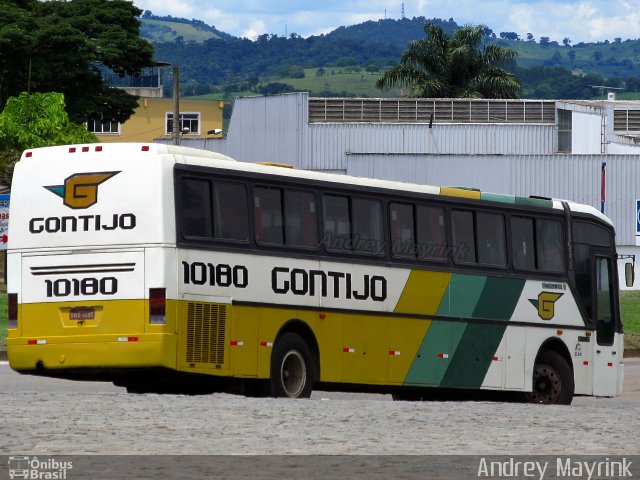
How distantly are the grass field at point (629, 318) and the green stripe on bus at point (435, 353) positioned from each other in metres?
11.7

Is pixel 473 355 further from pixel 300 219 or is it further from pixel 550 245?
pixel 300 219

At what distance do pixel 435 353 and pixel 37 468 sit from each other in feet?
36.8

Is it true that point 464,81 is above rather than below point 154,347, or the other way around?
above

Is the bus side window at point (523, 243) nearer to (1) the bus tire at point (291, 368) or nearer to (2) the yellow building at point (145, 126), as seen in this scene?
(1) the bus tire at point (291, 368)

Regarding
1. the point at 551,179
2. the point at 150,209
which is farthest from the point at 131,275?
the point at 551,179

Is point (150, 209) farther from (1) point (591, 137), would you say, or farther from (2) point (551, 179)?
(1) point (591, 137)

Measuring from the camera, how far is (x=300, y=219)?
19094 mm

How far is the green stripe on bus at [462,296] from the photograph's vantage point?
2119 centimetres

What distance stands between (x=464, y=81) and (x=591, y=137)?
1427cm

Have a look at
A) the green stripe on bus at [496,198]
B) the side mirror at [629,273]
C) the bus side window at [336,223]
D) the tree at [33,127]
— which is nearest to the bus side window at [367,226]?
the bus side window at [336,223]

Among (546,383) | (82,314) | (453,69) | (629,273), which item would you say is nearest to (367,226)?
(82,314)

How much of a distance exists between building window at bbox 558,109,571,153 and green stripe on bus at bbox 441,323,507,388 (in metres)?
60.8

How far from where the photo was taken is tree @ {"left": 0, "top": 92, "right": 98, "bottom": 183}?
51.7 metres

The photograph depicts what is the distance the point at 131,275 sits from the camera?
1738 centimetres
